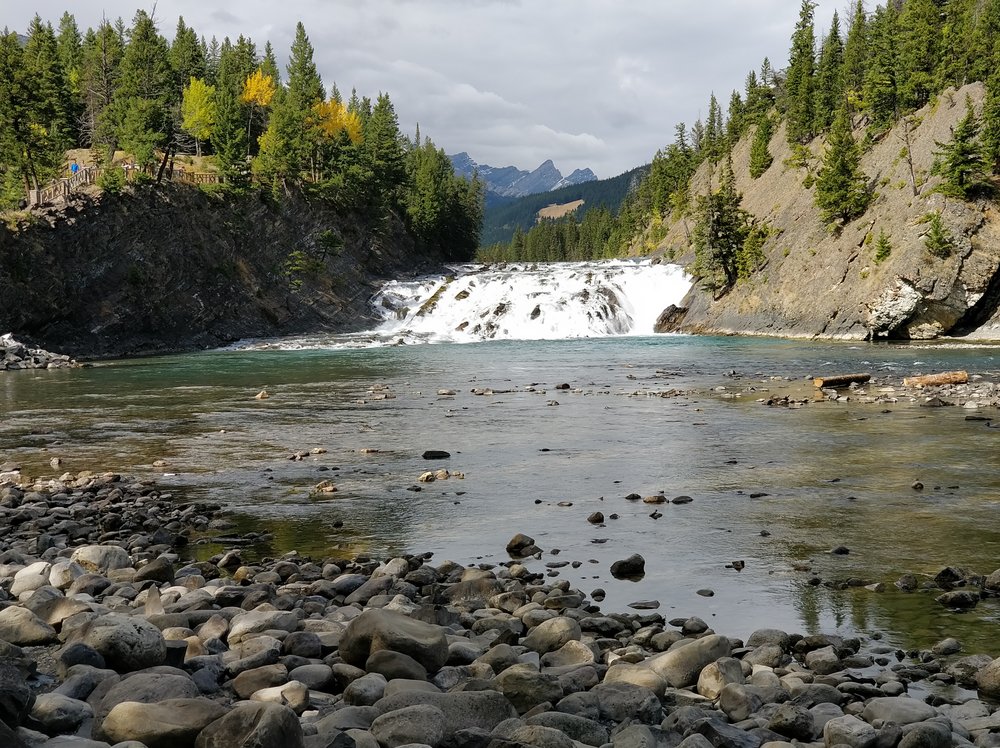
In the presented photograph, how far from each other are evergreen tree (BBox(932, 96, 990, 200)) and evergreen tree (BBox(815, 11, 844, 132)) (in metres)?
45.7

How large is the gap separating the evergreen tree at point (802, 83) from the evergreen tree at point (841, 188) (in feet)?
120

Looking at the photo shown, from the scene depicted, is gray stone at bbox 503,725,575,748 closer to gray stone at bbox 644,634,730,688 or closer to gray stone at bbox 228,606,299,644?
gray stone at bbox 644,634,730,688

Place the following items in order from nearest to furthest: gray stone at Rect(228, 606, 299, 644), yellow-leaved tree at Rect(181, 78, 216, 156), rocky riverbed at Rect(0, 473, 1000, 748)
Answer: rocky riverbed at Rect(0, 473, 1000, 748) < gray stone at Rect(228, 606, 299, 644) < yellow-leaved tree at Rect(181, 78, 216, 156)

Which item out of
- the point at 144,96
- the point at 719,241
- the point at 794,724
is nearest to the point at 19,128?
the point at 144,96

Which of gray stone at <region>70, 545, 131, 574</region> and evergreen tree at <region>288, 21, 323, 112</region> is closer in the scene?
gray stone at <region>70, 545, 131, 574</region>

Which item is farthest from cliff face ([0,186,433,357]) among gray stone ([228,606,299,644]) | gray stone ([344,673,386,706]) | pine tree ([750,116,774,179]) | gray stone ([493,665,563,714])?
gray stone ([493,665,563,714])

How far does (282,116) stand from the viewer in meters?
93.9

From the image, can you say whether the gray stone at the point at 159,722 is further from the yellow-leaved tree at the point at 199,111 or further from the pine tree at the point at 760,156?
the pine tree at the point at 760,156

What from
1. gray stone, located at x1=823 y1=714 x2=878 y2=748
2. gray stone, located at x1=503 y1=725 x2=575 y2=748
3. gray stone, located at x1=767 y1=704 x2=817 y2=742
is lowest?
gray stone, located at x1=767 y1=704 x2=817 y2=742

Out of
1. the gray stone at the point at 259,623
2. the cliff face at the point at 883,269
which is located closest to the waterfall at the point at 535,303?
the cliff face at the point at 883,269

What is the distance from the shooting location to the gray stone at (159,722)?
4574 millimetres

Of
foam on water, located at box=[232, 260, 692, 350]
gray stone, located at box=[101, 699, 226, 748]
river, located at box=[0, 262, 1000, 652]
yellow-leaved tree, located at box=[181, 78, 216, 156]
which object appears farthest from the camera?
yellow-leaved tree, located at box=[181, 78, 216, 156]

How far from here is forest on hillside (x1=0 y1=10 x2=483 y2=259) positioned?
6819 cm

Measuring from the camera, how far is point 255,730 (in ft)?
14.4
